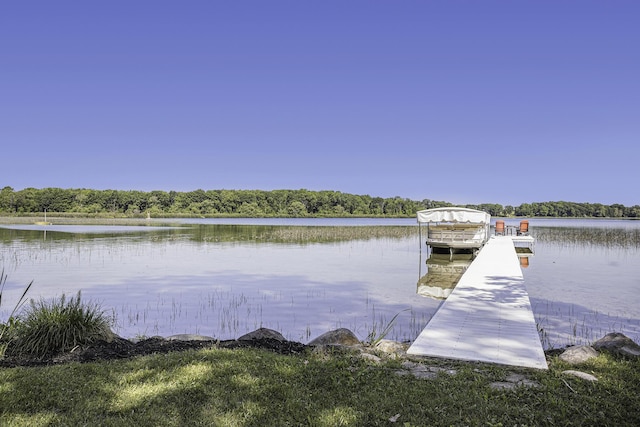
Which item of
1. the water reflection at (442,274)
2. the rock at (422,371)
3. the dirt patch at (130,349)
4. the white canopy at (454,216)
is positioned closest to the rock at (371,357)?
the rock at (422,371)

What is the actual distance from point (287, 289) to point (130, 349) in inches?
321

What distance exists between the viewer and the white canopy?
88.5 feet

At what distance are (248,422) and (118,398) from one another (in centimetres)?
133

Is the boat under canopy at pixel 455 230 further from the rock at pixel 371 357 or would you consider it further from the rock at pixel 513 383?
the rock at pixel 513 383

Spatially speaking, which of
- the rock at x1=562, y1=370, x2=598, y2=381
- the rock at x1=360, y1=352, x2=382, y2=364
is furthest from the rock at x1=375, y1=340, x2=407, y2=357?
the rock at x1=562, y1=370, x2=598, y2=381

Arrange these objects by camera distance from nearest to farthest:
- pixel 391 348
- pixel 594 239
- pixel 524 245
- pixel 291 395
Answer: pixel 291 395, pixel 391 348, pixel 524 245, pixel 594 239

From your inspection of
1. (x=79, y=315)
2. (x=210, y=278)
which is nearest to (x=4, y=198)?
(x=210, y=278)

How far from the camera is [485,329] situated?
706 centimetres

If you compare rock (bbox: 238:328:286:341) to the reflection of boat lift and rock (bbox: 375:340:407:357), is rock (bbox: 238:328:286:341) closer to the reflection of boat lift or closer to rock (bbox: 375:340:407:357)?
rock (bbox: 375:340:407:357)

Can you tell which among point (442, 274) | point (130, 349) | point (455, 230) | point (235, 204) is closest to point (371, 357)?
point (130, 349)

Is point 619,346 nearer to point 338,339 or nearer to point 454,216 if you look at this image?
point 338,339

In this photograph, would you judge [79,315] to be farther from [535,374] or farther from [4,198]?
[4,198]

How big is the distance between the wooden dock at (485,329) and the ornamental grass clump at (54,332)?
15.3ft

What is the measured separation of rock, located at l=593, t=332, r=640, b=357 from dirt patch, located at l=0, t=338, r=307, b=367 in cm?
427
